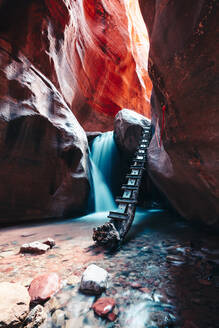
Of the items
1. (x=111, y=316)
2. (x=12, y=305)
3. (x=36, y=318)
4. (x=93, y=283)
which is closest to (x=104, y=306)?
(x=111, y=316)

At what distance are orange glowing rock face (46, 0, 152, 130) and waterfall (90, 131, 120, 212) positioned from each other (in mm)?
2968

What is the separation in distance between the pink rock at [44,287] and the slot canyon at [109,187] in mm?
12

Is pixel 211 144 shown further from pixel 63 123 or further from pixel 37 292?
pixel 63 123

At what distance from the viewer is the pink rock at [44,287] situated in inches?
52.8

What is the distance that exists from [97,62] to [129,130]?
794 centimetres

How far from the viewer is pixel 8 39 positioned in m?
4.46

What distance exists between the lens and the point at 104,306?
1310 millimetres

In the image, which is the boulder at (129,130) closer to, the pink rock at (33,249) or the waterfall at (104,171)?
the waterfall at (104,171)

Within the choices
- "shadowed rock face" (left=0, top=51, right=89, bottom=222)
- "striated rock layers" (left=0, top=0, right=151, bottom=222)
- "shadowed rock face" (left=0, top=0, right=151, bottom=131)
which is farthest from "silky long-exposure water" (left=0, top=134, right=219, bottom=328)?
"shadowed rock face" (left=0, top=0, right=151, bottom=131)

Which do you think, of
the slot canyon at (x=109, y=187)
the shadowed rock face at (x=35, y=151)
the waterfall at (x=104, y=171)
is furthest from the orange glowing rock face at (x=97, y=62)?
the waterfall at (x=104, y=171)

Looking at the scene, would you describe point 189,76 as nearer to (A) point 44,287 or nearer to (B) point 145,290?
(B) point 145,290

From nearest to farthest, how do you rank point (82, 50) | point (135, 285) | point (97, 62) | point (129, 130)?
point (135, 285)
point (129, 130)
point (82, 50)
point (97, 62)

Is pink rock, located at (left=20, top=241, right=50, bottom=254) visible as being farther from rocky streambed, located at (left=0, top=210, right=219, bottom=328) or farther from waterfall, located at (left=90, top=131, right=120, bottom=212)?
waterfall, located at (left=90, top=131, right=120, bottom=212)

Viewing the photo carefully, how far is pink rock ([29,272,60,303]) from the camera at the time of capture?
134cm
